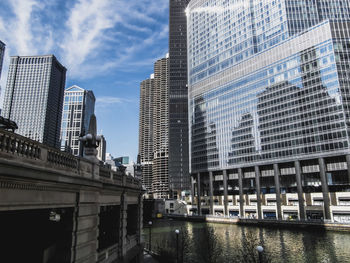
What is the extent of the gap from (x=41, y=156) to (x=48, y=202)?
1852mm

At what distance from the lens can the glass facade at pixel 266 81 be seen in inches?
3425

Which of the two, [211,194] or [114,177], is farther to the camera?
[211,194]

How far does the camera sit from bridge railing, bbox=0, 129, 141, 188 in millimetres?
8531

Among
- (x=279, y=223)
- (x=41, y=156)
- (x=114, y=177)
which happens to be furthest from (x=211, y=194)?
(x=41, y=156)

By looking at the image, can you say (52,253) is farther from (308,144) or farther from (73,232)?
(308,144)

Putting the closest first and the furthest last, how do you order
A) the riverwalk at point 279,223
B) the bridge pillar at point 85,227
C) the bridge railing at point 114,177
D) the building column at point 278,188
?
1. the bridge pillar at point 85,227
2. the bridge railing at point 114,177
3. the riverwalk at point 279,223
4. the building column at point 278,188

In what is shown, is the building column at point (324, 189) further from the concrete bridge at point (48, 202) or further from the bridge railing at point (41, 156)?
the bridge railing at point (41, 156)

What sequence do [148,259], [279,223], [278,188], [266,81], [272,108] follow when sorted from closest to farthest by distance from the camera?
1. [148,259]
2. [279,223]
3. [278,188]
4. [272,108]
5. [266,81]

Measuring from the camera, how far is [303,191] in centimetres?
9231

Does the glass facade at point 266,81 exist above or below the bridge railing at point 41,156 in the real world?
above

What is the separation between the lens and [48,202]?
10.5m

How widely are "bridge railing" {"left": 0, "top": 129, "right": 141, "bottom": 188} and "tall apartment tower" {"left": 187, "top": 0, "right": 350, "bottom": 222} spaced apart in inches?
3257

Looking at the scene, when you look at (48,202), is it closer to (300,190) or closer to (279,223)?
(279,223)

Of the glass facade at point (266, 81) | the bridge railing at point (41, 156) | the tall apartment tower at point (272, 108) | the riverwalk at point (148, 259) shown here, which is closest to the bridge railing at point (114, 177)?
the bridge railing at point (41, 156)
